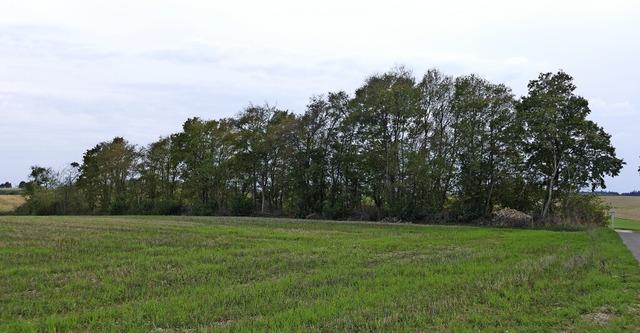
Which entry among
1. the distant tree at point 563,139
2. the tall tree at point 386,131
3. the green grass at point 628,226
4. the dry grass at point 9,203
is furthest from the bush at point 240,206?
the green grass at point 628,226

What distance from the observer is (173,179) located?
66375 mm

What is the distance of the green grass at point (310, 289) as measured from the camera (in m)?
6.82

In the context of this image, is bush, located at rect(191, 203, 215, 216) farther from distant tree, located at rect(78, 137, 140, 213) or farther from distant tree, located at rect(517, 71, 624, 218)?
distant tree, located at rect(517, 71, 624, 218)

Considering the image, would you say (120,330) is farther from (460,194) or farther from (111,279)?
(460,194)

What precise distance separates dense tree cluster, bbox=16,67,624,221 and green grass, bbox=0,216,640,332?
21977mm

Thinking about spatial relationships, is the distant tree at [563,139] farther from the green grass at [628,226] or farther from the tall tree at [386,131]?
the tall tree at [386,131]

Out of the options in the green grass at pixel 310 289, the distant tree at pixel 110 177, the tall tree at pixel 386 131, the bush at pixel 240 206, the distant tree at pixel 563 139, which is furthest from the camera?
the distant tree at pixel 110 177

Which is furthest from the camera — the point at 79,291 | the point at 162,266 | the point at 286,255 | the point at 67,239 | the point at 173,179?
the point at 173,179

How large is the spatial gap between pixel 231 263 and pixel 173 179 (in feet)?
188

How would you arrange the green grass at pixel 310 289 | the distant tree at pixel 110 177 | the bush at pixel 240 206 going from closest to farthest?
the green grass at pixel 310 289, the bush at pixel 240 206, the distant tree at pixel 110 177

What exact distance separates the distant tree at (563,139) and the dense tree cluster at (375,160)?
0.27 ft

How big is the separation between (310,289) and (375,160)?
3831 centimetres

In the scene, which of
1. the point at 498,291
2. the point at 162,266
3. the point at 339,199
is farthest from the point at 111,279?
the point at 339,199

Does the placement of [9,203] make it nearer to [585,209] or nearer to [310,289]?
[310,289]
